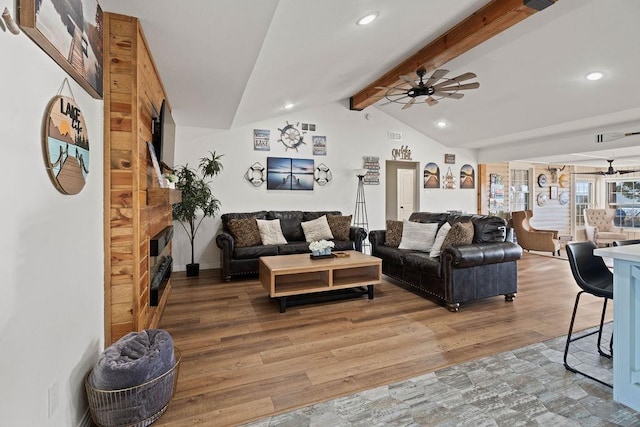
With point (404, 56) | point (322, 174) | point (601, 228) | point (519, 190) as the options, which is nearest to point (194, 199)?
point (322, 174)

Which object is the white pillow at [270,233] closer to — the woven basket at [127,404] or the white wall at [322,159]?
the white wall at [322,159]

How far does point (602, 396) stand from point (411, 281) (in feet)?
6.59

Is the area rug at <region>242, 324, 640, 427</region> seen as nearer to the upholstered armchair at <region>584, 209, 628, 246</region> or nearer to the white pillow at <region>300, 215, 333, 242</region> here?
the white pillow at <region>300, 215, 333, 242</region>

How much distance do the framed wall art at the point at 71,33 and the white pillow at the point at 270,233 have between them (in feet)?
10.4

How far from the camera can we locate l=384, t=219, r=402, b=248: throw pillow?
4340 millimetres

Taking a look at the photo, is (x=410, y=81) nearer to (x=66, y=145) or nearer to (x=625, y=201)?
(x=66, y=145)

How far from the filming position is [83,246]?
1.58 m

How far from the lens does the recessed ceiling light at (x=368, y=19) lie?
8.65ft

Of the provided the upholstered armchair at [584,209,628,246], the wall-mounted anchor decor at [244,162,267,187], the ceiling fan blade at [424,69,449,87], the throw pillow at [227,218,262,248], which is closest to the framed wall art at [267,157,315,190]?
the wall-mounted anchor decor at [244,162,267,187]

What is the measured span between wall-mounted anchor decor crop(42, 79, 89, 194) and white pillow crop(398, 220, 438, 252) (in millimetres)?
3466

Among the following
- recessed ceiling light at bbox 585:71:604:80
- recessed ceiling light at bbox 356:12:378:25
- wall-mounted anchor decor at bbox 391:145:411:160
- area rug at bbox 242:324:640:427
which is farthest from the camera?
wall-mounted anchor decor at bbox 391:145:411:160

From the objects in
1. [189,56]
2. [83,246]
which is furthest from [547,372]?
[189,56]

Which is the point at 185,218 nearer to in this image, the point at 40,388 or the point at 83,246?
the point at 83,246

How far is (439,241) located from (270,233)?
2462mm
